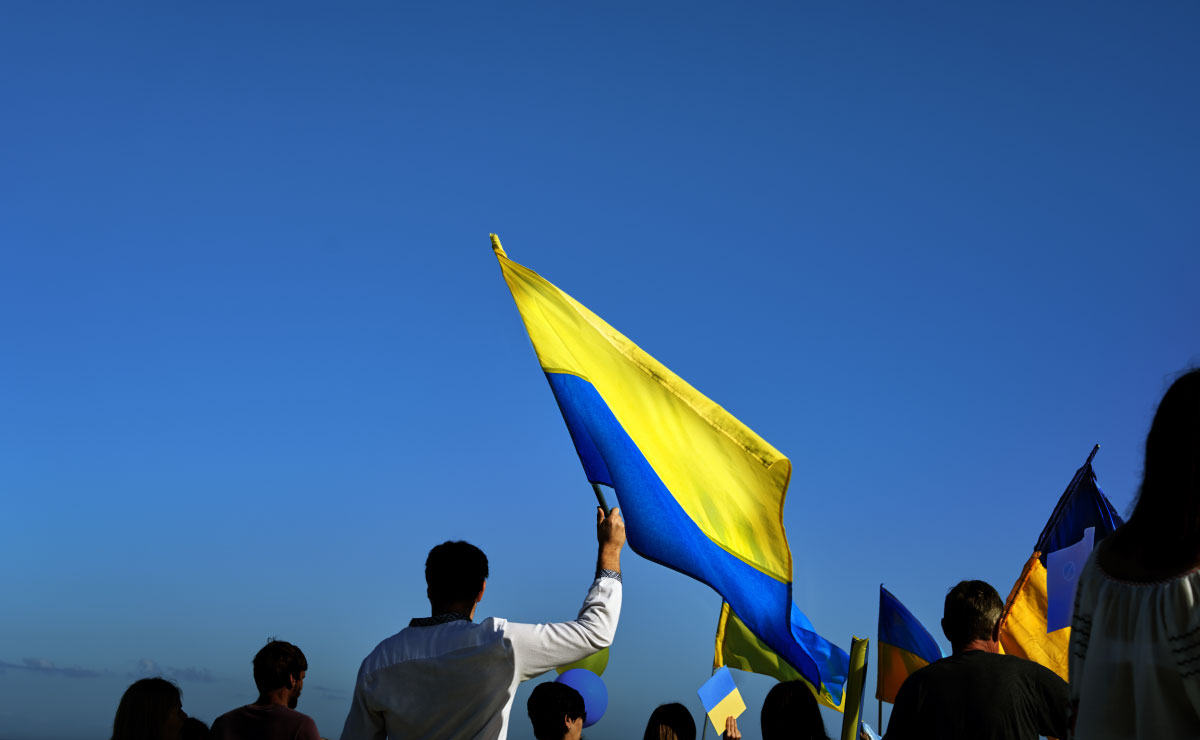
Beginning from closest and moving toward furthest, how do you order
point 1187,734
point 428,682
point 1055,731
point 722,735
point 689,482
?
1. point 1187,734
2. point 428,682
3. point 1055,731
4. point 689,482
5. point 722,735

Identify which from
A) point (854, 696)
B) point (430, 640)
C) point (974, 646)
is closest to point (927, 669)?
point (974, 646)

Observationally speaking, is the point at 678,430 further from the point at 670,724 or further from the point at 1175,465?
the point at 1175,465

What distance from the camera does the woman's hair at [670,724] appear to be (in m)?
6.18

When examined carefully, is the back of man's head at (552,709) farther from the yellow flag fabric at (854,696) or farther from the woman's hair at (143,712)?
the woman's hair at (143,712)

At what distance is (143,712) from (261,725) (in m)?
Result: 0.72

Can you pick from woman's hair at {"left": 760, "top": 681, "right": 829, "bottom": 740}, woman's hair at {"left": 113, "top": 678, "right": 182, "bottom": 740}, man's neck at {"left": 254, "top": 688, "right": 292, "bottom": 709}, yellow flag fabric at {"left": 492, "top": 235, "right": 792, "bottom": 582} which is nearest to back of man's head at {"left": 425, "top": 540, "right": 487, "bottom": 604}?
yellow flag fabric at {"left": 492, "top": 235, "right": 792, "bottom": 582}

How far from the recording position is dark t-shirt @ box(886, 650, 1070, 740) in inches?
196

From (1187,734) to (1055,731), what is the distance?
9.60 ft

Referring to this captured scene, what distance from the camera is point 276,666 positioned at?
628cm

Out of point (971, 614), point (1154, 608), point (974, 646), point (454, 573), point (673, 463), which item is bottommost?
point (1154, 608)

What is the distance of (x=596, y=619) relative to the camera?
4301 mm

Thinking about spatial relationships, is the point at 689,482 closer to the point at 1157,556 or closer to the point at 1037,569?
the point at 1157,556

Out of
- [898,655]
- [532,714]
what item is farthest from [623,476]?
[898,655]

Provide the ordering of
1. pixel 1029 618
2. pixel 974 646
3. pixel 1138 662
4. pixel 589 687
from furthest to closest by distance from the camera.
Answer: pixel 1029 618 → pixel 589 687 → pixel 974 646 → pixel 1138 662
